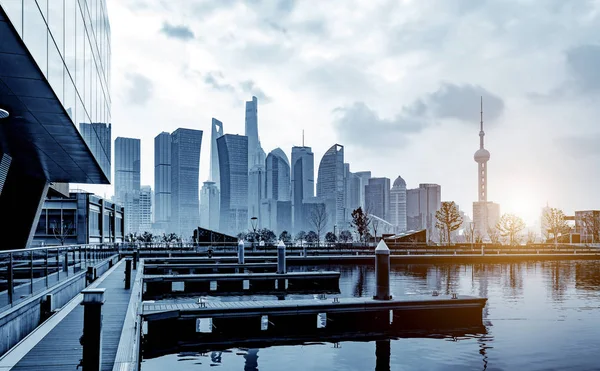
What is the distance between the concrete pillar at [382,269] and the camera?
19.6m

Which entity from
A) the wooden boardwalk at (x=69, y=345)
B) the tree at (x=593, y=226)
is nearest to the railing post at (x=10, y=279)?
the wooden boardwalk at (x=69, y=345)

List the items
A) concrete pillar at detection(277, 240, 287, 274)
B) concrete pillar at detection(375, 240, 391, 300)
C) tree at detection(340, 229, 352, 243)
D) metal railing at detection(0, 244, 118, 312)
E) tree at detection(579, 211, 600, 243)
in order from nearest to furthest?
metal railing at detection(0, 244, 118, 312)
concrete pillar at detection(375, 240, 391, 300)
concrete pillar at detection(277, 240, 287, 274)
tree at detection(579, 211, 600, 243)
tree at detection(340, 229, 352, 243)

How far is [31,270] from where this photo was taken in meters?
13.2

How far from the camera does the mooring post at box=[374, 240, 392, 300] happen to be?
19609mm

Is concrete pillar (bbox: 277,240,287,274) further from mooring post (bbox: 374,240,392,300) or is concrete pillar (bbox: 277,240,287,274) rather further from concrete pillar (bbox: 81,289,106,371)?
concrete pillar (bbox: 81,289,106,371)

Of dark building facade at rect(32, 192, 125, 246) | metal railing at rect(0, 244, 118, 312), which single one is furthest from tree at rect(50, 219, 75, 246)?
metal railing at rect(0, 244, 118, 312)

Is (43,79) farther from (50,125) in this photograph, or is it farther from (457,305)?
(457,305)

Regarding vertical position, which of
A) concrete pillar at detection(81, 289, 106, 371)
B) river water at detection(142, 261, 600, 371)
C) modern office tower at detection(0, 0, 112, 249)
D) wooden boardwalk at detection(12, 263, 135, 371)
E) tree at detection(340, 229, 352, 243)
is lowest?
tree at detection(340, 229, 352, 243)

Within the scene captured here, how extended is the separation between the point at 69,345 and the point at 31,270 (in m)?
3.40

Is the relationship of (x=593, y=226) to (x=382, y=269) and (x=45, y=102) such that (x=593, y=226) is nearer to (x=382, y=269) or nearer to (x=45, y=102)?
(x=382, y=269)

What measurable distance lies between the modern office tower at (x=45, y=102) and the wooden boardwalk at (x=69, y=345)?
17.8ft

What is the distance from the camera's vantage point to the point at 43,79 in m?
12.9

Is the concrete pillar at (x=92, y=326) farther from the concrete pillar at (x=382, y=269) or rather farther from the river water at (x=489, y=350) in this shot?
the concrete pillar at (x=382, y=269)

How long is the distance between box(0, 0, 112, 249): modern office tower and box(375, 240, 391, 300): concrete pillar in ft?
37.1
